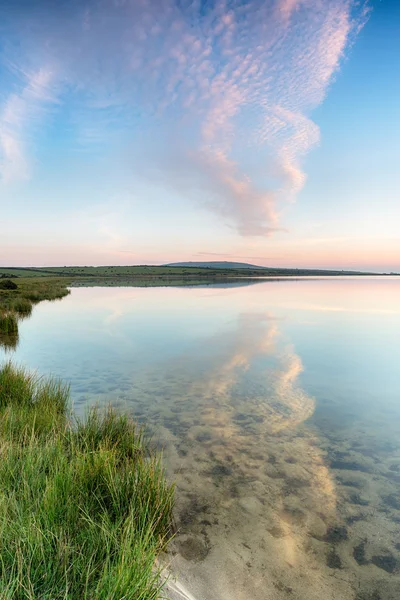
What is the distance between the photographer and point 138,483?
4.41 metres

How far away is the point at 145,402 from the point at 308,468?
511 cm

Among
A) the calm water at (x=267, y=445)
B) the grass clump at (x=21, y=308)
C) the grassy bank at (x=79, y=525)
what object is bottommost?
the calm water at (x=267, y=445)

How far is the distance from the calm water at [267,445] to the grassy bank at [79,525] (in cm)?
89

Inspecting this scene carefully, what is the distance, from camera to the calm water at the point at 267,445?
4.21 meters

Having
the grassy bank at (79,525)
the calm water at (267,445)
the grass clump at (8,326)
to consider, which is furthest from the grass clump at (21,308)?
the grassy bank at (79,525)

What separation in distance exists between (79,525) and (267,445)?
15.2ft

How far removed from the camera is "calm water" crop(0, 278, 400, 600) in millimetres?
4207

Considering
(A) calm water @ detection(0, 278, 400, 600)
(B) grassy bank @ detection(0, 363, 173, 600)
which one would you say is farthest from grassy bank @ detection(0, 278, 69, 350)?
(B) grassy bank @ detection(0, 363, 173, 600)

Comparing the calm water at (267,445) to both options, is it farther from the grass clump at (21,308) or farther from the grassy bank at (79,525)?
the grass clump at (21,308)

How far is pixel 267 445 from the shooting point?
7414mm

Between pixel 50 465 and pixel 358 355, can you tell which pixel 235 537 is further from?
pixel 358 355

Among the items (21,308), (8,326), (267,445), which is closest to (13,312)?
(21,308)

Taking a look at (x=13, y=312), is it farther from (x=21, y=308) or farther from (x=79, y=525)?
(x=79, y=525)

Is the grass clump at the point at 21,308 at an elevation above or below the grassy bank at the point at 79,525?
below
